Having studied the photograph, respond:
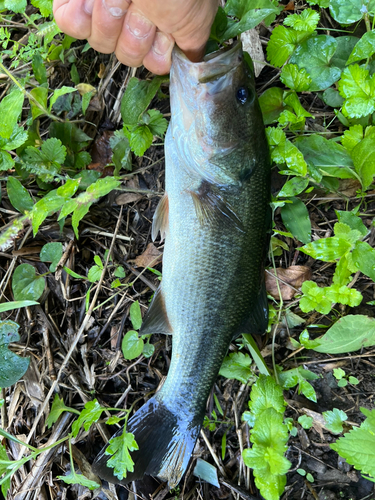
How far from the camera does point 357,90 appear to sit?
2.31m

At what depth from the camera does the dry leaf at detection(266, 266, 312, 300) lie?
107 inches

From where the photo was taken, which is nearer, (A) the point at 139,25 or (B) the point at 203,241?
(A) the point at 139,25

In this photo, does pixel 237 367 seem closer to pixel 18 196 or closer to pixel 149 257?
pixel 149 257

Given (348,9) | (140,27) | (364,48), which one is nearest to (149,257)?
(140,27)

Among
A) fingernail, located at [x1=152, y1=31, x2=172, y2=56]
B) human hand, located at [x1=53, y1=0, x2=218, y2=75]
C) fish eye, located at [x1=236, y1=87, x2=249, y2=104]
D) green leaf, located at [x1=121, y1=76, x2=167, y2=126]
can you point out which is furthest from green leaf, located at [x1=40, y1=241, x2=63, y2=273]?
fish eye, located at [x1=236, y1=87, x2=249, y2=104]

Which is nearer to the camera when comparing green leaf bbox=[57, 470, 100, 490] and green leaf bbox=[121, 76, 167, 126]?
green leaf bbox=[121, 76, 167, 126]

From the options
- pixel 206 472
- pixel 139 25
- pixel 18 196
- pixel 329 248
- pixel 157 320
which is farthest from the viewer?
pixel 18 196

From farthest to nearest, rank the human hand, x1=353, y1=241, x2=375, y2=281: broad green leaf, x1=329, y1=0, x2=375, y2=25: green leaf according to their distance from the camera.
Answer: x1=329, y1=0, x2=375, y2=25: green leaf, x1=353, y1=241, x2=375, y2=281: broad green leaf, the human hand

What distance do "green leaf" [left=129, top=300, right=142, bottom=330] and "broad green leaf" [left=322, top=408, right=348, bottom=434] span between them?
1.51 m

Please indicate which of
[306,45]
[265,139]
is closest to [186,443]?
[265,139]

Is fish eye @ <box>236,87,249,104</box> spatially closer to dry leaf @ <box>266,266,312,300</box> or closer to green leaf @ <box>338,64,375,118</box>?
green leaf @ <box>338,64,375,118</box>

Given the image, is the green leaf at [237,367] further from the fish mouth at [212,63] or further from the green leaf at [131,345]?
the fish mouth at [212,63]

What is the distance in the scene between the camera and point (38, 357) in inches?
119

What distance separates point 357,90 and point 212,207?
4.05ft
